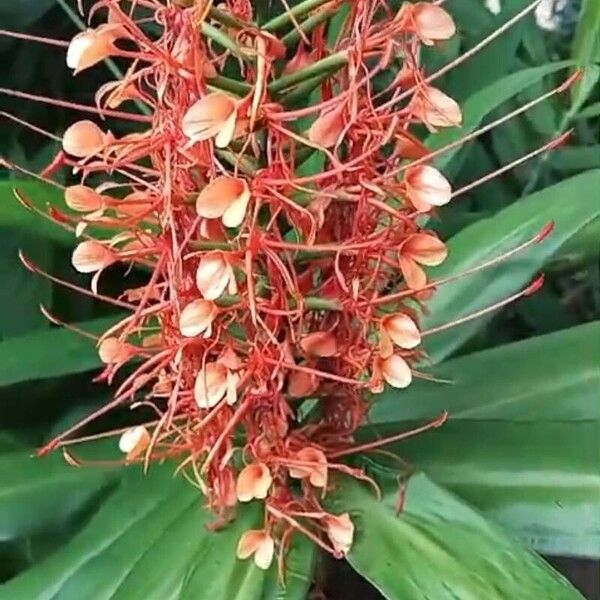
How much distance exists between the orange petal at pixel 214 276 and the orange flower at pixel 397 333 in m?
0.07

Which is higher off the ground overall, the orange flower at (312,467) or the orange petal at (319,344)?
the orange petal at (319,344)

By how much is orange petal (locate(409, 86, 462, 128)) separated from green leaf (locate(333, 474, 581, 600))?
15 centimetres

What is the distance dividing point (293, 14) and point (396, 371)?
0.14 metres

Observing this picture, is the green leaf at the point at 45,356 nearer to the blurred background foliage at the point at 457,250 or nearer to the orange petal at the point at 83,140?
the blurred background foliage at the point at 457,250

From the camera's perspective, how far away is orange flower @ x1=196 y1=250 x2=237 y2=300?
1.26 ft

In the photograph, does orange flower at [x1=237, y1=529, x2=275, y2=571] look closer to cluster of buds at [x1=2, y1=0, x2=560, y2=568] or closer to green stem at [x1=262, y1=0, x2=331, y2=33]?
cluster of buds at [x1=2, y1=0, x2=560, y2=568]

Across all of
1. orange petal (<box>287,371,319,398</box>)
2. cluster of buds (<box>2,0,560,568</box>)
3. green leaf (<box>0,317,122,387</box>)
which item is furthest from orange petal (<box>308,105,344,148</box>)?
green leaf (<box>0,317,122,387</box>)

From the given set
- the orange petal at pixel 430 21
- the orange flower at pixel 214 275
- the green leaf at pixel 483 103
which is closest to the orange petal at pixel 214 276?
the orange flower at pixel 214 275

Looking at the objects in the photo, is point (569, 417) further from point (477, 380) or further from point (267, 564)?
point (267, 564)

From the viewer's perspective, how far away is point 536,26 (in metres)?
0.79

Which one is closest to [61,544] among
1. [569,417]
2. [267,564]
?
[267,564]

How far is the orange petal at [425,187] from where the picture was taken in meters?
0.40

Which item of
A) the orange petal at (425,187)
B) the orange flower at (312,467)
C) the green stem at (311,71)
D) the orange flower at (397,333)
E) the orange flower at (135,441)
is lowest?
the orange flower at (312,467)

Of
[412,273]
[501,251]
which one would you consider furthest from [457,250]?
[412,273]
